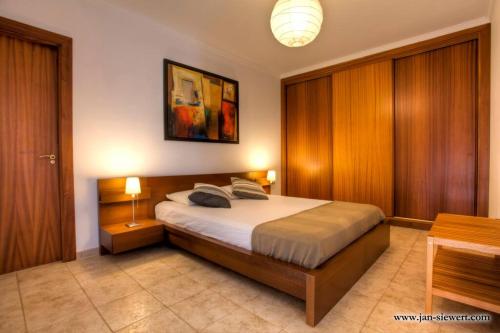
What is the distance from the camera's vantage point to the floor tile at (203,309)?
1.61 metres

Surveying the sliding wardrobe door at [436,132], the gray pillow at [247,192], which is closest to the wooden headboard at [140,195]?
the gray pillow at [247,192]

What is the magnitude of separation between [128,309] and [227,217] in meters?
1.01

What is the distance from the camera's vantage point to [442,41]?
343 centimetres

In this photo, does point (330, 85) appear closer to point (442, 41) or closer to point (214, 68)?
point (442, 41)

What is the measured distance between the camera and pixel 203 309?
1731 millimetres

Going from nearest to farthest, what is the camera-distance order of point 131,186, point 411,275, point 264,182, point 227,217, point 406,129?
1. point 411,275
2. point 227,217
3. point 131,186
4. point 406,129
5. point 264,182

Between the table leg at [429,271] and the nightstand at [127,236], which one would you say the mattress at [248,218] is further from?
the table leg at [429,271]

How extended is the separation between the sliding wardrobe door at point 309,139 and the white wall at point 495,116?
86.2 inches

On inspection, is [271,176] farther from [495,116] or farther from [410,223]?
[495,116]

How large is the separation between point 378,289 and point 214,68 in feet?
11.6

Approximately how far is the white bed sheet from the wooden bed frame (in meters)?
0.07

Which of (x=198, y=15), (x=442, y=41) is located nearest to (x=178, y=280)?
(x=198, y=15)

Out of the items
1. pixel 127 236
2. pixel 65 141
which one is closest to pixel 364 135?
pixel 127 236

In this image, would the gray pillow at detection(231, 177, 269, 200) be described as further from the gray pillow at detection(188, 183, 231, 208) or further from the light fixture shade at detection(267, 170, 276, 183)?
the light fixture shade at detection(267, 170, 276, 183)
